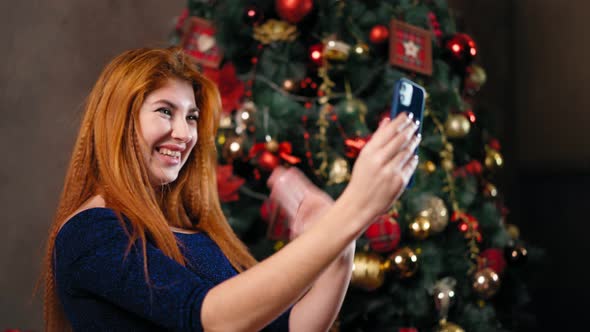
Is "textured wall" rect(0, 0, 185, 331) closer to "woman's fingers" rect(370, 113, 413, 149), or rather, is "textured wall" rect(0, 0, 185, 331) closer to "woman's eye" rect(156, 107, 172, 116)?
"woman's eye" rect(156, 107, 172, 116)

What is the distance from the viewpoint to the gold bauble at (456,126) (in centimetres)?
214

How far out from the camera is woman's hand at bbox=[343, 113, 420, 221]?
32.4 inches

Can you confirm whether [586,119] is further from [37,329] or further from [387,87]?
[37,329]

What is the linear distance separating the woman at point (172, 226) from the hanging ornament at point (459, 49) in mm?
1140

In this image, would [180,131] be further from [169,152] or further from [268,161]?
[268,161]

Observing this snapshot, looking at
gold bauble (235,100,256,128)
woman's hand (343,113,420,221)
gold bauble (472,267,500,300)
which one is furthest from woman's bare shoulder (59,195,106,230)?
gold bauble (472,267,500,300)

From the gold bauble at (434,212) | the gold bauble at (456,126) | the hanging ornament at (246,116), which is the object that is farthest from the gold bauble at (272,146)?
the gold bauble at (456,126)

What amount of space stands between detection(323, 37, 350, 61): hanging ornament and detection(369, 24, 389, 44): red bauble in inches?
4.5

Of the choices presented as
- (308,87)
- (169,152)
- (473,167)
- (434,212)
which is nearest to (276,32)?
(308,87)

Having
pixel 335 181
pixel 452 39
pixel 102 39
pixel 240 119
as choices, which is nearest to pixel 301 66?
pixel 240 119

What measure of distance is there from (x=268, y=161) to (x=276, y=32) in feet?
1.36

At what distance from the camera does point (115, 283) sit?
0.92 metres

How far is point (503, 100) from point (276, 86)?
2083 millimetres

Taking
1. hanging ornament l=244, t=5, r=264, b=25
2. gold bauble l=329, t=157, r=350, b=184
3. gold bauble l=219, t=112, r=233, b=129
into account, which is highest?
hanging ornament l=244, t=5, r=264, b=25
